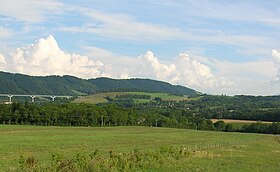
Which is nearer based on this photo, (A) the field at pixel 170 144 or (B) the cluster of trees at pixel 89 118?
(A) the field at pixel 170 144

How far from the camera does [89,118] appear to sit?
5753 inches

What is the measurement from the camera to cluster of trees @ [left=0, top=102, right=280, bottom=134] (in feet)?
445

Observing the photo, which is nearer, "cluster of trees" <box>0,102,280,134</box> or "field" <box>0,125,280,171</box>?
"field" <box>0,125,280,171</box>

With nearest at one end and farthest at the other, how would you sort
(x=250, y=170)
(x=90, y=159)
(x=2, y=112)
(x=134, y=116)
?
(x=90, y=159) → (x=250, y=170) → (x=2, y=112) → (x=134, y=116)

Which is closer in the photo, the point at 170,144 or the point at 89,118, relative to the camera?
the point at 170,144

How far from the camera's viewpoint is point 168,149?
36.1m

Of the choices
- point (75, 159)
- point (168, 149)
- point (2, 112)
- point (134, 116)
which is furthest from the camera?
point (134, 116)

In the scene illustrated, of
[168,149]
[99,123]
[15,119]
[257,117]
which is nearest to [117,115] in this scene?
[99,123]

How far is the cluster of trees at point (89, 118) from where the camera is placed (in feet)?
445

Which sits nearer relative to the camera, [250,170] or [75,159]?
[75,159]

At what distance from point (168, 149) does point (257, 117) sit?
154 metres

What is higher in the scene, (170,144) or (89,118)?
(89,118)

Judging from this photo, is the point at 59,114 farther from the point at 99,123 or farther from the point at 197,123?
the point at 197,123

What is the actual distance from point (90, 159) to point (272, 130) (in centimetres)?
13127
